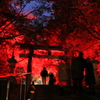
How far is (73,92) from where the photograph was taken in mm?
5793

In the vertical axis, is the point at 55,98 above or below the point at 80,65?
below

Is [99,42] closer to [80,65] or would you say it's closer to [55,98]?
[80,65]

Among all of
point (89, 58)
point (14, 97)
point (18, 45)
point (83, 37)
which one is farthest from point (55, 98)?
point (89, 58)

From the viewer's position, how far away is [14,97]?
4.72 meters

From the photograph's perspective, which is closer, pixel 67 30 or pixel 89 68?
pixel 89 68

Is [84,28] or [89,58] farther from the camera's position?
[89,58]

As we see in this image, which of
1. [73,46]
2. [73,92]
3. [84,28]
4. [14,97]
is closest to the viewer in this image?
[14,97]

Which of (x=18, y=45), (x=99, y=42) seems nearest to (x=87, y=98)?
(x=99, y=42)

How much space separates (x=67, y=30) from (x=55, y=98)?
7.39m

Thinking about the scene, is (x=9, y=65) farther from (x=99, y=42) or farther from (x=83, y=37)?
(x=99, y=42)

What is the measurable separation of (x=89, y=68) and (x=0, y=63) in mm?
7271

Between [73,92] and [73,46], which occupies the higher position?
[73,46]

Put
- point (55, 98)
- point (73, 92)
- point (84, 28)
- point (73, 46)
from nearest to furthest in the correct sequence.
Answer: point (55, 98) → point (73, 92) → point (84, 28) → point (73, 46)

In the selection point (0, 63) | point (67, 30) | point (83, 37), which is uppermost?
point (67, 30)
